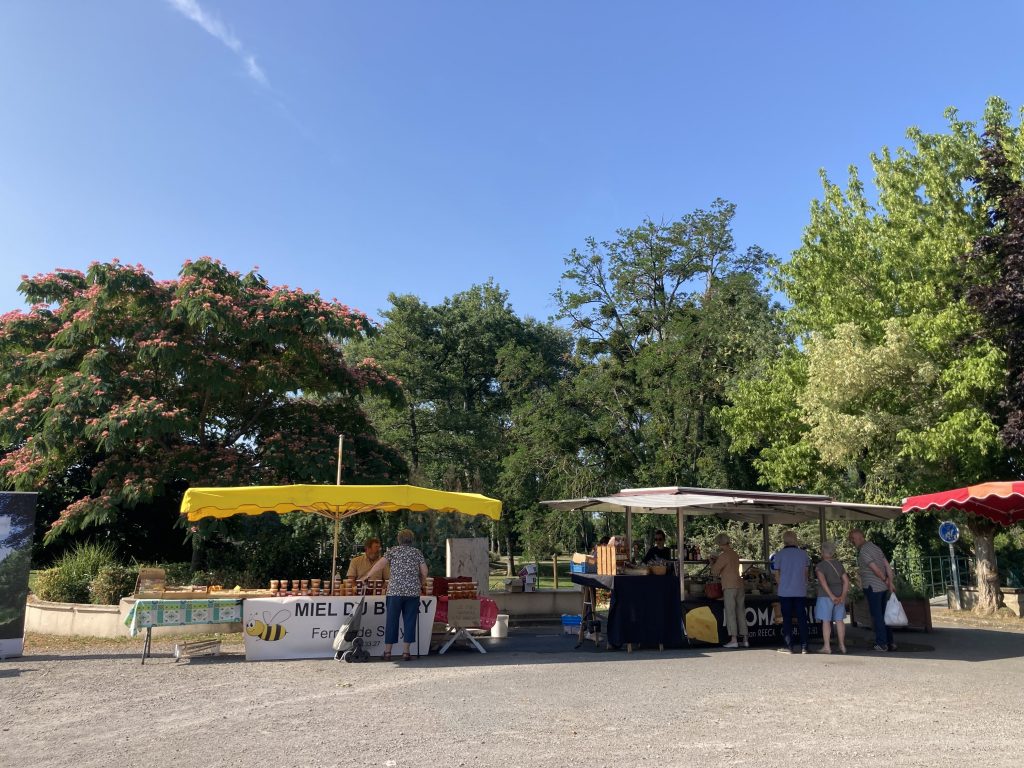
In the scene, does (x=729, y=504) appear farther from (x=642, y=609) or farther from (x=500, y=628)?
(x=500, y=628)

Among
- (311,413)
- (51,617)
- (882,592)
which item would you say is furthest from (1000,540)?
(51,617)

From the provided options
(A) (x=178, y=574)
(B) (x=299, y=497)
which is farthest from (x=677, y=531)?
(A) (x=178, y=574)

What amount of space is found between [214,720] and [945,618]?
56.9 ft

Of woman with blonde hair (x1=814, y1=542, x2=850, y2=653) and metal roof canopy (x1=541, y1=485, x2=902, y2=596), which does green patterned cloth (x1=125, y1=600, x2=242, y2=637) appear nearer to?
metal roof canopy (x1=541, y1=485, x2=902, y2=596)

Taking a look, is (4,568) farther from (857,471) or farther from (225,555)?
(857,471)

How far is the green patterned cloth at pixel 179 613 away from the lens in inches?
422

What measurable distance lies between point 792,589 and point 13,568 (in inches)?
425

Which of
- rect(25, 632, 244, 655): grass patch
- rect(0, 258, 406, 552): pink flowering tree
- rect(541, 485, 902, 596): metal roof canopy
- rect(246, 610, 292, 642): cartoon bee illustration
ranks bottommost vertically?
rect(25, 632, 244, 655): grass patch

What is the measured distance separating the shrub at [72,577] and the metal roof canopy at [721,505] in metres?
9.28

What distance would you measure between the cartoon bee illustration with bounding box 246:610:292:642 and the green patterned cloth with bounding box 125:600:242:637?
1.25 ft

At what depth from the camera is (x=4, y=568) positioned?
35.9 ft

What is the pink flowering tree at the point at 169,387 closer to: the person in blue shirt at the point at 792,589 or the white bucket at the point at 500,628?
the white bucket at the point at 500,628

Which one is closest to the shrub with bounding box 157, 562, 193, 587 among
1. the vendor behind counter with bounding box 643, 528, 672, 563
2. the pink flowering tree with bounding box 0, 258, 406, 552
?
the pink flowering tree with bounding box 0, 258, 406, 552

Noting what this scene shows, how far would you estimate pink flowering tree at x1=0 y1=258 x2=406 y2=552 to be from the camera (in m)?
15.7
